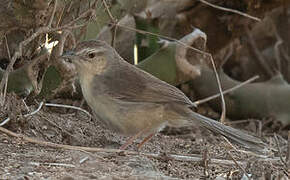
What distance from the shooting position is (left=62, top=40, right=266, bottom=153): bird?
4965mm

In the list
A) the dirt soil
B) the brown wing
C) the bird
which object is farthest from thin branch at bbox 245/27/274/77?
the brown wing

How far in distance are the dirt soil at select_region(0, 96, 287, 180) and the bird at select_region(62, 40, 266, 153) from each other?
0.83 ft

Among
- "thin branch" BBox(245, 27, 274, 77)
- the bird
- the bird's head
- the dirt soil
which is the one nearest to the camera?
the dirt soil

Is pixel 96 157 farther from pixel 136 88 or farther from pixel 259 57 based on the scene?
pixel 259 57

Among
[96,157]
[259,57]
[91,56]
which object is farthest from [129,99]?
[259,57]

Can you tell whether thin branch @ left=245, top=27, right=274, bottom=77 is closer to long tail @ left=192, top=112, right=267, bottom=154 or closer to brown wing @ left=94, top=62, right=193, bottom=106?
long tail @ left=192, top=112, right=267, bottom=154

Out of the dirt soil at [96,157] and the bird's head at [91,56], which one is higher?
the bird's head at [91,56]

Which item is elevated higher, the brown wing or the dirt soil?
the brown wing

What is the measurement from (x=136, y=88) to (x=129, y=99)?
14 cm

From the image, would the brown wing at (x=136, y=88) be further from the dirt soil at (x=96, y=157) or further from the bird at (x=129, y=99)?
the dirt soil at (x=96, y=157)

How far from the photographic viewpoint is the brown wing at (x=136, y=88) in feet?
16.5

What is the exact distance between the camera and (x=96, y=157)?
448 cm

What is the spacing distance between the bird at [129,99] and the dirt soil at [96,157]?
25 centimetres

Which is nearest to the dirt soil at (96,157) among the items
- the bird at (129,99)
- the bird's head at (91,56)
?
the bird at (129,99)
